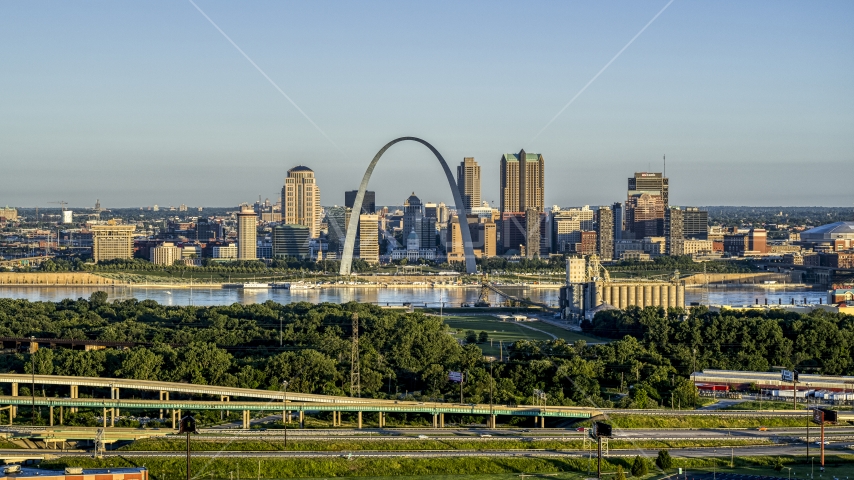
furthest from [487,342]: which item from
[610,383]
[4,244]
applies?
[4,244]

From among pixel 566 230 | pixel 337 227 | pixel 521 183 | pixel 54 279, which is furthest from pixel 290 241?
pixel 521 183

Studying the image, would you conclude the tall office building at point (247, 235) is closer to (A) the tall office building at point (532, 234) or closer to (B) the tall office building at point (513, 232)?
(A) the tall office building at point (532, 234)

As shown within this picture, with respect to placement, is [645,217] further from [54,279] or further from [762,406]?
[762,406]

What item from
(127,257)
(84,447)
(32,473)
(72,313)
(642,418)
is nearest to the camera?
(32,473)

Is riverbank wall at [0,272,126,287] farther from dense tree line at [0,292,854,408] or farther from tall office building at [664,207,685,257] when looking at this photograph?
tall office building at [664,207,685,257]

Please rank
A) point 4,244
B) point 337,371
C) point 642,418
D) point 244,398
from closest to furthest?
point 642,418, point 244,398, point 337,371, point 4,244

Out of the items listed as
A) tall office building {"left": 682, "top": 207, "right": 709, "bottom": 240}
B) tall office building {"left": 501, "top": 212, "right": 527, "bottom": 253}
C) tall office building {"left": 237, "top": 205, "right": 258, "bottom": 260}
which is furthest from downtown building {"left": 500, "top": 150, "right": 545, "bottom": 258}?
tall office building {"left": 237, "top": 205, "right": 258, "bottom": 260}

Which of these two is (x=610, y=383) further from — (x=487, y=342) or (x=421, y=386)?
(x=487, y=342)
